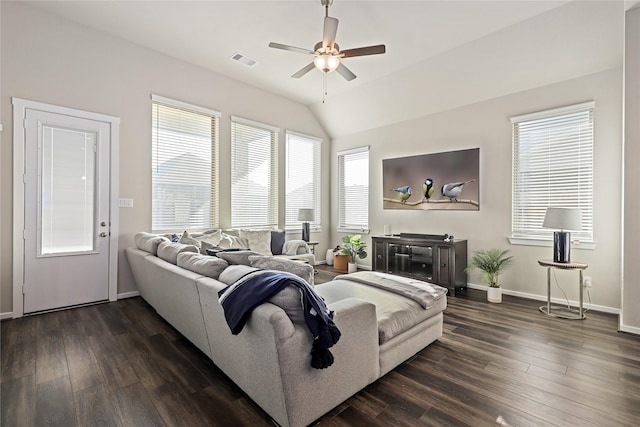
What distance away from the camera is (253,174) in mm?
5641

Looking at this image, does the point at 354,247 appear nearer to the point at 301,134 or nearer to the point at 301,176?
the point at 301,176

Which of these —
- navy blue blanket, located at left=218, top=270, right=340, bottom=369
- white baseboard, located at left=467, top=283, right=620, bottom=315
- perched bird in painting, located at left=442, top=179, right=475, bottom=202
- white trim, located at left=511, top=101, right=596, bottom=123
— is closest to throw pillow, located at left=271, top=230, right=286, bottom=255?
perched bird in painting, located at left=442, top=179, right=475, bottom=202

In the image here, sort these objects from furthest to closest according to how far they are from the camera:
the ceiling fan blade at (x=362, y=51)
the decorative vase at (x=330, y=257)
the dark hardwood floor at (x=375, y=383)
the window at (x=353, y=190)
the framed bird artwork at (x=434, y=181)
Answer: the decorative vase at (x=330, y=257) < the window at (x=353, y=190) < the framed bird artwork at (x=434, y=181) < the ceiling fan blade at (x=362, y=51) < the dark hardwood floor at (x=375, y=383)

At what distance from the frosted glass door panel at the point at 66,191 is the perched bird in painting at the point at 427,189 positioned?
503 cm

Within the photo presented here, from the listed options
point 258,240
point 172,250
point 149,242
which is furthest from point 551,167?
point 149,242

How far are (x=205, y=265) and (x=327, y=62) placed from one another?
2.44 meters

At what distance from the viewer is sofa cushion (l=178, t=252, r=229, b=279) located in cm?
226

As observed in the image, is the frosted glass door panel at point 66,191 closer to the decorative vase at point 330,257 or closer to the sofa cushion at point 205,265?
the sofa cushion at point 205,265

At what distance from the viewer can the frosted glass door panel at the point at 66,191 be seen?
3.55 m

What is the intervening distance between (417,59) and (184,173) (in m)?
3.99

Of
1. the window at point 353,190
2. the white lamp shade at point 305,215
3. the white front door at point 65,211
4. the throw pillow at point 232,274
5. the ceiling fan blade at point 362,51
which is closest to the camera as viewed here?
the throw pillow at point 232,274

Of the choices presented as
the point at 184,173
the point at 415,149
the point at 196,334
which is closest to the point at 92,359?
the point at 196,334

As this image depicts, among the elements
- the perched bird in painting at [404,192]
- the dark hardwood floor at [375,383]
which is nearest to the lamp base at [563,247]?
the dark hardwood floor at [375,383]

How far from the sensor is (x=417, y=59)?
4.42m
